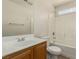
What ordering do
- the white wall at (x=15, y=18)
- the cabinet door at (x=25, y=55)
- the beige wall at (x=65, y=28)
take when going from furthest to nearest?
the beige wall at (x=65, y=28) < the white wall at (x=15, y=18) < the cabinet door at (x=25, y=55)

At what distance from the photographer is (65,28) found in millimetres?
3363

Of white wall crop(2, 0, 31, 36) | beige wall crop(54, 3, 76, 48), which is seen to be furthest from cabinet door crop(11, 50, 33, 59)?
beige wall crop(54, 3, 76, 48)

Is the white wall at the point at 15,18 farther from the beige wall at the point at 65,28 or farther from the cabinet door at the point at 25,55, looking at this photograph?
the beige wall at the point at 65,28

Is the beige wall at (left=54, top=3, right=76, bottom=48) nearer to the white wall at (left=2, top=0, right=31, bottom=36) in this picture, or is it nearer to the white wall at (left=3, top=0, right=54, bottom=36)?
the white wall at (left=3, top=0, right=54, bottom=36)

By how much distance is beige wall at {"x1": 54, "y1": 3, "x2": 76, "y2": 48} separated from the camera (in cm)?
314

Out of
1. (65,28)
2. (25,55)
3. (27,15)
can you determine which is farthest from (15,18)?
(65,28)

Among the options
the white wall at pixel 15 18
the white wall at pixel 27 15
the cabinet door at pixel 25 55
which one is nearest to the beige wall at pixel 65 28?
the white wall at pixel 27 15

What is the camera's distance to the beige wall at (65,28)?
10.3ft

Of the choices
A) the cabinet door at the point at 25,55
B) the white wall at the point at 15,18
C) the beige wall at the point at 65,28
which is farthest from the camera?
the beige wall at the point at 65,28

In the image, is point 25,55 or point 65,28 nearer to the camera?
point 25,55

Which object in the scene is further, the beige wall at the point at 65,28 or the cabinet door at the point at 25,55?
the beige wall at the point at 65,28

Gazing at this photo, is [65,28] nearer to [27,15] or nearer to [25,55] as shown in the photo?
[27,15]

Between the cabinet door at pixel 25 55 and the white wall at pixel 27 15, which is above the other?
the white wall at pixel 27 15

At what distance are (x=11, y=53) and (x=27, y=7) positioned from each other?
1.57 m
